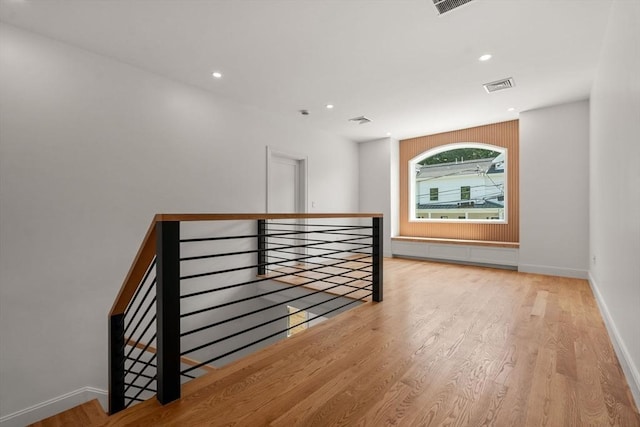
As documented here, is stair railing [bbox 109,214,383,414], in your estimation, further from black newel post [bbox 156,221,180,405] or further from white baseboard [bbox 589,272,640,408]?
white baseboard [bbox 589,272,640,408]

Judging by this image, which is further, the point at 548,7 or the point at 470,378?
the point at 548,7

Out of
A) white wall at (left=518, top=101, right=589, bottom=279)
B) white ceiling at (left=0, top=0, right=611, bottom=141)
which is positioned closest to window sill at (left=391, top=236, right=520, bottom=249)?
white wall at (left=518, top=101, right=589, bottom=279)

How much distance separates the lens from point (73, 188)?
2809 millimetres

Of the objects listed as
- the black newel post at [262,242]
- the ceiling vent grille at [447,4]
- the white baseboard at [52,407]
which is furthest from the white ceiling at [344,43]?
the white baseboard at [52,407]

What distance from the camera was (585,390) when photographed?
1.63 meters

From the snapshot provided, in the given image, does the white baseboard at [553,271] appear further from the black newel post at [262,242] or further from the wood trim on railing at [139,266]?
the wood trim on railing at [139,266]

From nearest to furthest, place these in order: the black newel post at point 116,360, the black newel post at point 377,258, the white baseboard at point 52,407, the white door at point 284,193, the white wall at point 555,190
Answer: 1. the black newel post at point 116,360
2. the white baseboard at point 52,407
3. the black newel post at point 377,258
4. the white wall at point 555,190
5. the white door at point 284,193

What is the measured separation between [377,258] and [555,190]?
348 centimetres

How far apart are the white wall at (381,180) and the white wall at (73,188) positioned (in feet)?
12.4

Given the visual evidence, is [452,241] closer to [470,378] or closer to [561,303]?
[561,303]

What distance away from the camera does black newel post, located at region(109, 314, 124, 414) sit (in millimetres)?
1897

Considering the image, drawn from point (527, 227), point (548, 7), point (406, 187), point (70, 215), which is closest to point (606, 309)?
point (527, 227)

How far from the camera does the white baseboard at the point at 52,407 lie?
2416 mm

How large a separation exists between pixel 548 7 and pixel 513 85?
1.57m
